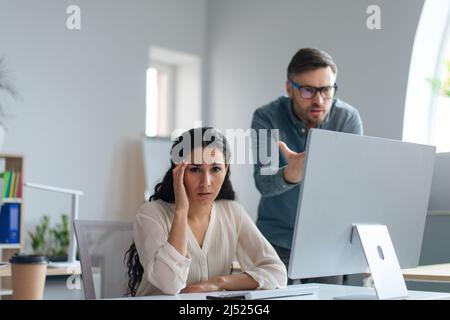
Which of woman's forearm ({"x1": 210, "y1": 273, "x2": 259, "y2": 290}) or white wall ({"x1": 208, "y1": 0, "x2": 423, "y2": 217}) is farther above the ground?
white wall ({"x1": 208, "y1": 0, "x2": 423, "y2": 217})

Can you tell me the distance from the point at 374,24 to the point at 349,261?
3577 mm

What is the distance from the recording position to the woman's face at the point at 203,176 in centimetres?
197

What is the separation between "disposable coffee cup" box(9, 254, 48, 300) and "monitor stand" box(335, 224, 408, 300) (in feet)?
2.56

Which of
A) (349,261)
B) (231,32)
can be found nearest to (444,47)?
(231,32)

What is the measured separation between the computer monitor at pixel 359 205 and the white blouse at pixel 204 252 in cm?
36

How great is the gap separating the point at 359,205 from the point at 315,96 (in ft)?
2.38

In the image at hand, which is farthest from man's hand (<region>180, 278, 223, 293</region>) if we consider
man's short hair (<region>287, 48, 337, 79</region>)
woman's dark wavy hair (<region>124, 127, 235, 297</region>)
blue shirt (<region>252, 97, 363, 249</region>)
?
man's short hair (<region>287, 48, 337, 79</region>)

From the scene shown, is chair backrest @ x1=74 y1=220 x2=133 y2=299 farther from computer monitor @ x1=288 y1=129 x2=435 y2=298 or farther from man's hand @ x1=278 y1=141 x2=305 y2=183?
computer monitor @ x1=288 y1=129 x2=435 y2=298

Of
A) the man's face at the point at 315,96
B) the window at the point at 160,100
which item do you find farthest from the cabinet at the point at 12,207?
the man's face at the point at 315,96

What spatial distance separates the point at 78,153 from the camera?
522cm

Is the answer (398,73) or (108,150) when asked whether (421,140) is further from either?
(108,150)

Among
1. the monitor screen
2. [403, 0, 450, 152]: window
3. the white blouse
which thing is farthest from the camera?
[403, 0, 450, 152]: window

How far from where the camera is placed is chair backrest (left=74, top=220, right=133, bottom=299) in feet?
6.45

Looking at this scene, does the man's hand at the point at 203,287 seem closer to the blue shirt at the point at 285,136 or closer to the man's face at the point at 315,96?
the blue shirt at the point at 285,136
